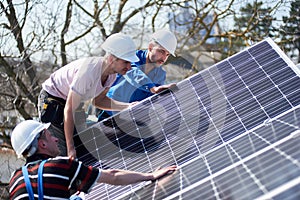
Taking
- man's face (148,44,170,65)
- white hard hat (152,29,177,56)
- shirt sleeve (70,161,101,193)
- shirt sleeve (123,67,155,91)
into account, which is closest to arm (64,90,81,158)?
shirt sleeve (70,161,101,193)

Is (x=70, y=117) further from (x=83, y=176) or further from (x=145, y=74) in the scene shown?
(x=145, y=74)

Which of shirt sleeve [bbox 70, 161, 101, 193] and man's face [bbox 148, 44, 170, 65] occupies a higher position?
man's face [bbox 148, 44, 170, 65]

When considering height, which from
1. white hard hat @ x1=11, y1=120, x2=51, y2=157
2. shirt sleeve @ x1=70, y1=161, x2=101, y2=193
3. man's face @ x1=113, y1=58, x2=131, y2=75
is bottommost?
shirt sleeve @ x1=70, y1=161, x2=101, y2=193

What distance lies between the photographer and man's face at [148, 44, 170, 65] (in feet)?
17.5

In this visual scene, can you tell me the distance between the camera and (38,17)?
933 centimetres

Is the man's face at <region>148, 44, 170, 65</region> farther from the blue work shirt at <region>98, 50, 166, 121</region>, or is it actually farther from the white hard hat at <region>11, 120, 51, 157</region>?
the white hard hat at <region>11, 120, 51, 157</region>

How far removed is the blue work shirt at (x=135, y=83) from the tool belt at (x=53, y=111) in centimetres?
90

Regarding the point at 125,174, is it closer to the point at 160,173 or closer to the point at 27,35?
the point at 160,173

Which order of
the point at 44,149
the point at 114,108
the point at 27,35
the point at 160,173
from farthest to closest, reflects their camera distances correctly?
the point at 27,35, the point at 114,108, the point at 160,173, the point at 44,149

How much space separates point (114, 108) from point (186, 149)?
128 centimetres

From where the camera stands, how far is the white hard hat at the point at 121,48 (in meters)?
4.44

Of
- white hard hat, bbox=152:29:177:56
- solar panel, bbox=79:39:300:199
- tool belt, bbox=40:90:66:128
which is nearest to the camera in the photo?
solar panel, bbox=79:39:300:199

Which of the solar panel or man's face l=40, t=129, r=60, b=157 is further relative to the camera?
man's face l=40, t=129, r=60, b=157

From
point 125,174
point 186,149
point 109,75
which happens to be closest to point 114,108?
point 109,75
